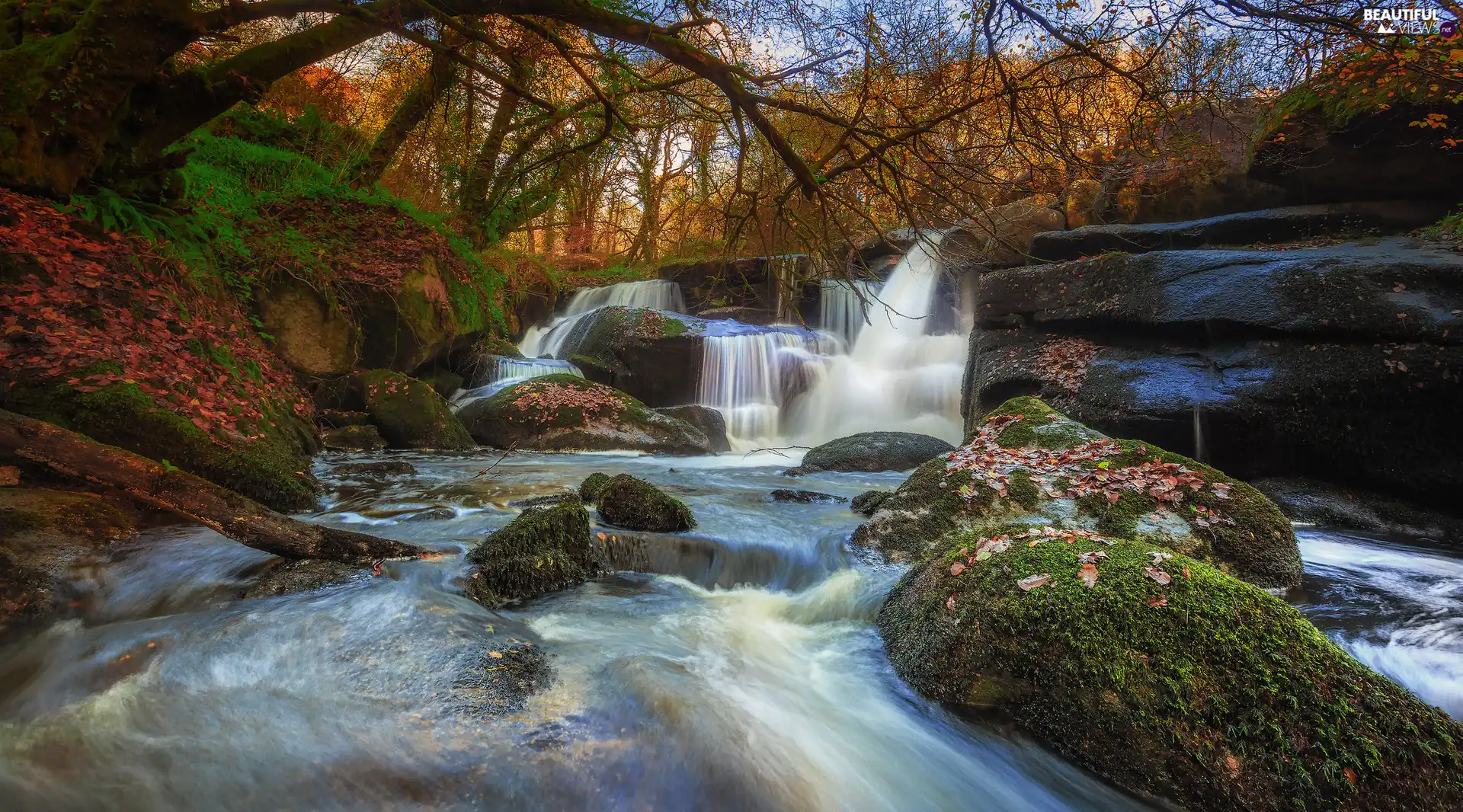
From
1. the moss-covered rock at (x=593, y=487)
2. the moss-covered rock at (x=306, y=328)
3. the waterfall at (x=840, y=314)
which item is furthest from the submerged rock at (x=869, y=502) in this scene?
the waterfall at (x=840, y=314)

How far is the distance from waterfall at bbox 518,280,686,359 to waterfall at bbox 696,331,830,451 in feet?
17.5

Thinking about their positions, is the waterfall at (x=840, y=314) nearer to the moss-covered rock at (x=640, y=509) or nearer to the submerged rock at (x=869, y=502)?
the submerged rock at (x=869, y=502)

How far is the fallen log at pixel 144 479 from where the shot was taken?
2873 millimetres

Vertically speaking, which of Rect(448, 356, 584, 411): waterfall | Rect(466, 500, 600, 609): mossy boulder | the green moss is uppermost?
Rect(448, 356, 584, 411): waterfall

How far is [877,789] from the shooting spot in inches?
91.4

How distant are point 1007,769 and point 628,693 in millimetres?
1507

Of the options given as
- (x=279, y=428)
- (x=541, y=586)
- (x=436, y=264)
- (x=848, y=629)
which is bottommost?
(x=848, y=629)

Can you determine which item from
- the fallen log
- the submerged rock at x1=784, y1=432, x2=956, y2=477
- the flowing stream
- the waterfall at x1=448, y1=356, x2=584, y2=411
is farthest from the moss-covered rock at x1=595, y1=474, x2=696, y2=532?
the waterfall at x1=448, y1=356, x2=584, y2=411

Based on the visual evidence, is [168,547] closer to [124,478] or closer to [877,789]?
[124,478]

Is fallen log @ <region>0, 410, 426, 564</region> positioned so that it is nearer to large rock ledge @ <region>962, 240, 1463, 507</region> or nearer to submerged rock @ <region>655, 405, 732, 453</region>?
large rock ledge @ <region>962, 240, 1463, 507</region>

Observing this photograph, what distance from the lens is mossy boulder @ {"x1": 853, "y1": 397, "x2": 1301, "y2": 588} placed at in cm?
393

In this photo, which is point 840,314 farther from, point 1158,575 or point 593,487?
point 1158,575

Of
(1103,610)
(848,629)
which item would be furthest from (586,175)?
(1103,610)

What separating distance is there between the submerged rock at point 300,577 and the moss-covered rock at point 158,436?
1770mm
